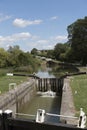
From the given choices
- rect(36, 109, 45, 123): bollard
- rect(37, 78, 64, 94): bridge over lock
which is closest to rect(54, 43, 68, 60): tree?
rect(37, 78, 64, 94): bridge over lock

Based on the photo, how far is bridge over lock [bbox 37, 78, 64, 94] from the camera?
37.6 meters

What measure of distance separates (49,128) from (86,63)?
69.7m

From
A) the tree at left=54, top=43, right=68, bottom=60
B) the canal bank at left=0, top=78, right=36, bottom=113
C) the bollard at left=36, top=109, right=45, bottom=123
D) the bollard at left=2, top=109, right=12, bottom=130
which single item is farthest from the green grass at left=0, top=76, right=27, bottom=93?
the tree at left=54, top=43, right=68, bottom=60

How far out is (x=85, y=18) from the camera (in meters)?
79.6

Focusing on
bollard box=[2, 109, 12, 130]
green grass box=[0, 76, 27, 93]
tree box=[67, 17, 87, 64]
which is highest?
tree box=[67, 17, 87, 64]

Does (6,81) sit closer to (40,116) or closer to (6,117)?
(6,117)

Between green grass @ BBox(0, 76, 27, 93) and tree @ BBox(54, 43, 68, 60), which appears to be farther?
tree @ BBox(54, 43, 68, 60)

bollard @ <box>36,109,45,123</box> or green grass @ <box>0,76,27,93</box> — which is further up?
bollard @ <box>36,109,45,123</box>

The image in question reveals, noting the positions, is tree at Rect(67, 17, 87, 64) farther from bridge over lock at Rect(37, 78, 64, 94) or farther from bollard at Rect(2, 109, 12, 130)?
bollard at Rect(2, 109, 12, 130)

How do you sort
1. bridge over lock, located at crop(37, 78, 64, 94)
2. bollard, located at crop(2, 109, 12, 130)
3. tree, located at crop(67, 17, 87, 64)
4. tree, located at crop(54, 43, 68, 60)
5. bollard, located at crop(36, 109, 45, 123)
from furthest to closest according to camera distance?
tree, located at crop(54, 43, 68, 60), tree, located at crop(67, 17, 87, 64), bridge over lock, located at crop(37, 78, 64, 94), bollard, located at crop(2, 109, 12, 130), bollard, located at crop(36, 109, 45, 123)

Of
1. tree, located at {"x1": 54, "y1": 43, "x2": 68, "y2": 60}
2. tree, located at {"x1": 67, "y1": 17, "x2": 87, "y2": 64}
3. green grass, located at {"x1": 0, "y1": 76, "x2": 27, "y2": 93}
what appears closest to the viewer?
green grass, located at {"x1": 0, "y1": 76, "x2": 27, "y2": 93}

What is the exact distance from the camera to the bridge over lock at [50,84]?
3762 centimetres

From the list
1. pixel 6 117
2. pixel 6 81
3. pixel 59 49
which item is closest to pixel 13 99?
pixel 6 81

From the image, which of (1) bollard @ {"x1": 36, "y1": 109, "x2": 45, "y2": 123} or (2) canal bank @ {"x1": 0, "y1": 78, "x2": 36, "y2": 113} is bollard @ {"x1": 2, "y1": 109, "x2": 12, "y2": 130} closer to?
(1) bollard @ {"x1": 36, "y1": 109, "x2": 45, "y2": 123}
